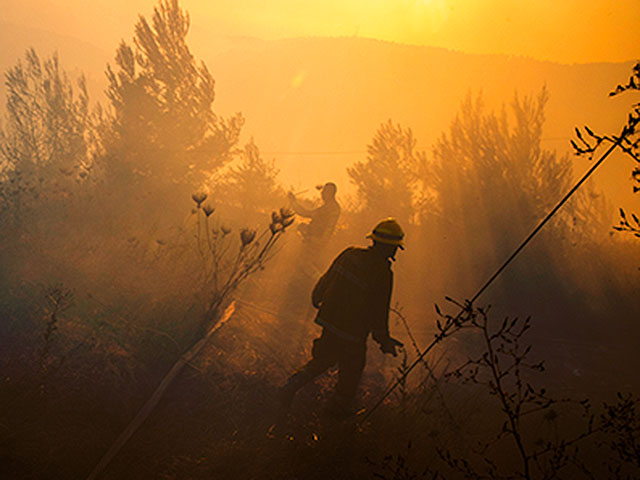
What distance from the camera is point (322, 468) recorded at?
281cm

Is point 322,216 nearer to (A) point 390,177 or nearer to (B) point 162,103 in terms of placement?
(B) point 162,103

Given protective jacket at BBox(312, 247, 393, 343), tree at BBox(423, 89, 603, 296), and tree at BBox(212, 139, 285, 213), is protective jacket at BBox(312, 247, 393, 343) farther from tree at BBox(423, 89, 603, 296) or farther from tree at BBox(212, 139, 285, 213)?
→ tree at BBox(212, 139, 285, 213)

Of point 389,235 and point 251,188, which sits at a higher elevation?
point 251,188

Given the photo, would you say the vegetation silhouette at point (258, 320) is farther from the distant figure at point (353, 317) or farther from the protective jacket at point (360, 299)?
the protective jacket at point (360, 299)

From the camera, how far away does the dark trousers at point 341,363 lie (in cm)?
345

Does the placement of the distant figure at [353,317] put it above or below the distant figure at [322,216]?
below

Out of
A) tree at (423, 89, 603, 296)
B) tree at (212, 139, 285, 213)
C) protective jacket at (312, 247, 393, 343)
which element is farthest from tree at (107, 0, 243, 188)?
protective jacket at (312, 247, 393, 343)

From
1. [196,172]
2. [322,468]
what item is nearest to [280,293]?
[322,468]

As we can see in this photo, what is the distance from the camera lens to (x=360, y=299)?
11.3ft

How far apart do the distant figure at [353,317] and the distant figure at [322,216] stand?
3.38m

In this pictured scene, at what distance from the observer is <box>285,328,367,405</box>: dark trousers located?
11.3 ft

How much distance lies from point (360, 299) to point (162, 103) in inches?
457

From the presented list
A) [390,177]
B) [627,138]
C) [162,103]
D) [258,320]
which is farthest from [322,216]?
[390,177]

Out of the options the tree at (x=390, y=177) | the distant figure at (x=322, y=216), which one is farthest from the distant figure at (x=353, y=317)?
the tree at (x=390, y=177)
